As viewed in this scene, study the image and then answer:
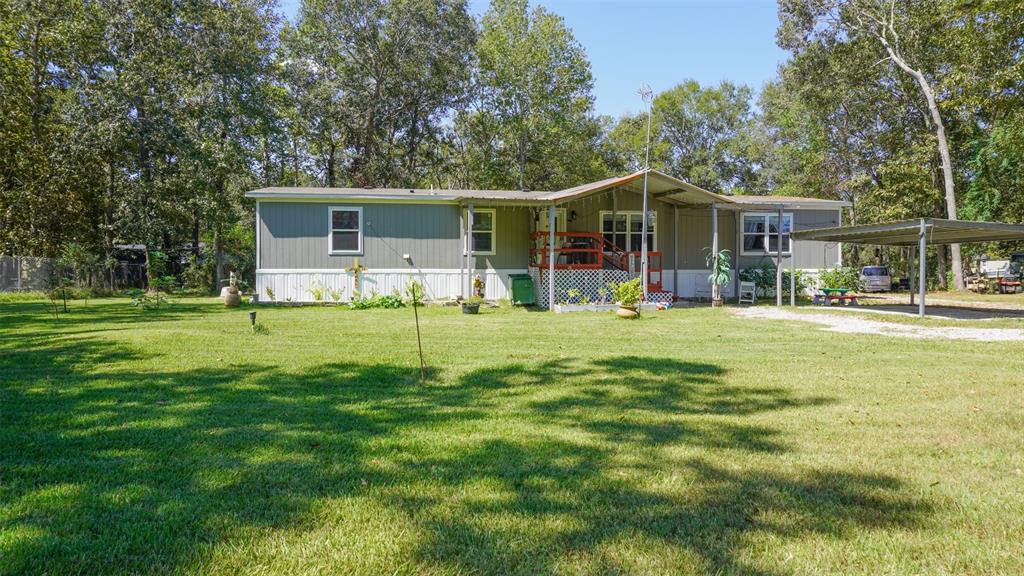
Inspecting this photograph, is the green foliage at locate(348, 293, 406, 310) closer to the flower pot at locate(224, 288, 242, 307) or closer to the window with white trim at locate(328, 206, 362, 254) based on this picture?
the window with white trim at locate(328, 206, 362, 254)

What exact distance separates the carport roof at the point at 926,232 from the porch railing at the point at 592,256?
3.85 metres

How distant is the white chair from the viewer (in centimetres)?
1604

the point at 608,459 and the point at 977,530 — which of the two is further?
the point at 608,459

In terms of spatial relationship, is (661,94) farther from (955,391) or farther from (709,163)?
(955,391)

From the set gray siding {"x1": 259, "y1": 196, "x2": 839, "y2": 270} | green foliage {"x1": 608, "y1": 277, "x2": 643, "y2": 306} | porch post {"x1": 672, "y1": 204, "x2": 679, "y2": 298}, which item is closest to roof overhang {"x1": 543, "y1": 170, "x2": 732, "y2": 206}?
porch post {"x1": 672, "y1": 204, "x2": 679, "y2": 298}

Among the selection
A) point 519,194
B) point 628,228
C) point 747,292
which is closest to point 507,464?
point 519,194

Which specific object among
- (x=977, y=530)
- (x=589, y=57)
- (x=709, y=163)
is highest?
(x=589, y=57)

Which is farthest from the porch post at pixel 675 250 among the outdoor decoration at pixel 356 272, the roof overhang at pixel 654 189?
the outdoor decoration at pixel 356 272

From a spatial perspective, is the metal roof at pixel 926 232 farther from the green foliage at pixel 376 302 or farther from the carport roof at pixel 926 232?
the green foliage at pixel 376 302

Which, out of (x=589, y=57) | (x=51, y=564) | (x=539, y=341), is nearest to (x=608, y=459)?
(x=51, y=564)

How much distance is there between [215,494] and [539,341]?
569 cm

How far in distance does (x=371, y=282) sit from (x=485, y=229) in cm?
341

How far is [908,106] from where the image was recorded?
25.7m

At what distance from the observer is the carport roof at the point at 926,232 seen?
10875 mm
